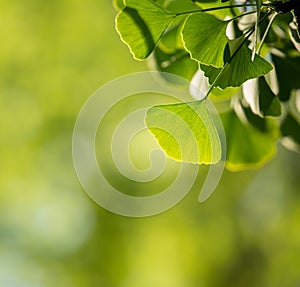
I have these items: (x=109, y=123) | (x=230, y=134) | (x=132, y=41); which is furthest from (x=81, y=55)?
(x=132, y=41)

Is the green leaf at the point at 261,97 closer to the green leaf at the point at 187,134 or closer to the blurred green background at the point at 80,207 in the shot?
the green leaf at the point at 187,134

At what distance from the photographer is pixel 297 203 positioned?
3852 millimetres

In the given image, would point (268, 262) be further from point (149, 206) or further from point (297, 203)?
point (149, 206)

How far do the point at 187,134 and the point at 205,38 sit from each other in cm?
8

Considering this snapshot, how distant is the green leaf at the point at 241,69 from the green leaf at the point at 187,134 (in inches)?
1.3

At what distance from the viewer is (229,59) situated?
540mm

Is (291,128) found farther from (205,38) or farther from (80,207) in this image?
(80,207)

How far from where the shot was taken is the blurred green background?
386 cm

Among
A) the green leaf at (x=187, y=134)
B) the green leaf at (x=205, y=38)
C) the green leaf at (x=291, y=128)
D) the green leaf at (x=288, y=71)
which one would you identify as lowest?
the green leaf at (x=291, y=128)

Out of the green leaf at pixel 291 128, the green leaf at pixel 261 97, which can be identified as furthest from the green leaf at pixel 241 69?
the green leaf at pixel 291 128

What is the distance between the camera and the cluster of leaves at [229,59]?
1.73ft

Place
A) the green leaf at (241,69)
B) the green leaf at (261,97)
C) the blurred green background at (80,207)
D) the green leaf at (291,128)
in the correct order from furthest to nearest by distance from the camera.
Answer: the blurred green background at (80,207)
the green leaf at (291,128)
the green leaf at (261,97)
the green leaf at (241,69)

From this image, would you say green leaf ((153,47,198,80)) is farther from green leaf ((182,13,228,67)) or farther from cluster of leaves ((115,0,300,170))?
green leaf ((182,13,228,67))

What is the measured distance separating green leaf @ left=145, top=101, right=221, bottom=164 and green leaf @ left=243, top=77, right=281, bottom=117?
15 cm
